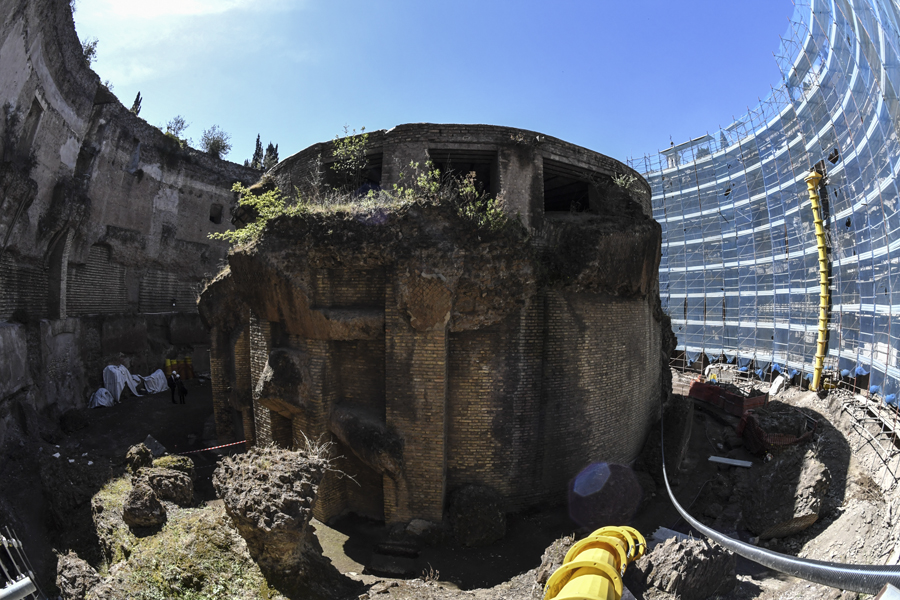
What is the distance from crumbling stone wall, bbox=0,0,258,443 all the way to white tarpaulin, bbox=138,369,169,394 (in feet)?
2.11

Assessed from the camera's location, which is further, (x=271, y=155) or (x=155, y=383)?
(x=271, y=155)

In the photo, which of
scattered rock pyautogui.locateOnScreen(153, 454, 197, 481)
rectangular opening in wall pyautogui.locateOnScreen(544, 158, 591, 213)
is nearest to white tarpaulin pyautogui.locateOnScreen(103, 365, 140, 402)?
scattered rock pyautogui.locateOnScreen(153, 454, 197, 481)

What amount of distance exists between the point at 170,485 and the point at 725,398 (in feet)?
50.7

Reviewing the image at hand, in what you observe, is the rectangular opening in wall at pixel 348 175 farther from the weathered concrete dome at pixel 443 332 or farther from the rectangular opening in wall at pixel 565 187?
the rectangular opening in wall at pixel 565 187

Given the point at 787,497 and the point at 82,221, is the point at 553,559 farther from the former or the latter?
the point at 82,221

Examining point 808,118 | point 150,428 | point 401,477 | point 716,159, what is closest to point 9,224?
point 150,428

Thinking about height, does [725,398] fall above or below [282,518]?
below

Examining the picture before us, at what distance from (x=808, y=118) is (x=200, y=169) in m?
23.2

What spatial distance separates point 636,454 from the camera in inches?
395

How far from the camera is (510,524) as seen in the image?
7648mm

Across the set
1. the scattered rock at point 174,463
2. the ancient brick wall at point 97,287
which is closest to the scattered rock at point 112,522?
the scattered rock at point 174,463

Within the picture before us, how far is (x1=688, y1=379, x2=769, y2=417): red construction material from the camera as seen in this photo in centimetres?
1453

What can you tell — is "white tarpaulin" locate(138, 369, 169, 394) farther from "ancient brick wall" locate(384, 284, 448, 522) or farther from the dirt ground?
"ancient brick wall" locate(384, 284, 448, 522)

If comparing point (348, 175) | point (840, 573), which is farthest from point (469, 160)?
point (840, 573)
